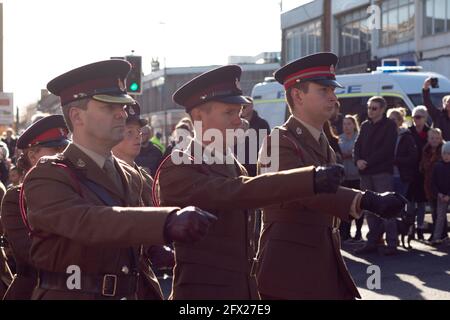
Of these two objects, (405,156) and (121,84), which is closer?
(121,84)

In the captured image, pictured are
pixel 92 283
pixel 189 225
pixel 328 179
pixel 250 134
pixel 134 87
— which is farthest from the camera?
pixel 134 87

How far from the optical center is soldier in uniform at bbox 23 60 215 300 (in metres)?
3.50

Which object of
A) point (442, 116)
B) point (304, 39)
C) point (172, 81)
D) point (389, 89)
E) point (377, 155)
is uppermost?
point (304, 39)

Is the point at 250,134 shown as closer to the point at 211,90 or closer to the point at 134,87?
the point at 134,87

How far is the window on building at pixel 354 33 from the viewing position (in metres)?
45.8

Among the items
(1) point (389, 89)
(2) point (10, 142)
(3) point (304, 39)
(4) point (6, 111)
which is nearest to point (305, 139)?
(1) point (389, 89)

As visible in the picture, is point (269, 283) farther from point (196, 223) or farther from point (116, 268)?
point (196, 223)

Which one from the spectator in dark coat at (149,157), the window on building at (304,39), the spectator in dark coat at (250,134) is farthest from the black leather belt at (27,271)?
the window on building at (304,39)

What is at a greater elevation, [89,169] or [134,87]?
[134,87]

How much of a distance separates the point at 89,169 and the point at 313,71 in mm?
1896

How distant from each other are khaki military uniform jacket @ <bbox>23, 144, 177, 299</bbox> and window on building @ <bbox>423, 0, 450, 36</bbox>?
3478 centimetres

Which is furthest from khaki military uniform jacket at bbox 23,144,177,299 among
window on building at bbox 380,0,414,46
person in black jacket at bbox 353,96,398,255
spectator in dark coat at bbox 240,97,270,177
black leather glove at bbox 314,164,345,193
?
window on building at bbox 380,0,414,46

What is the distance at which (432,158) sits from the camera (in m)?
12.9

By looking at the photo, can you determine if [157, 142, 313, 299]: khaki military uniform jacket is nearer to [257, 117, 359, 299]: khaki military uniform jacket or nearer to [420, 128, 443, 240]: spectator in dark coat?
[257, 117, 359, 299]: khaki military uniform jacket
